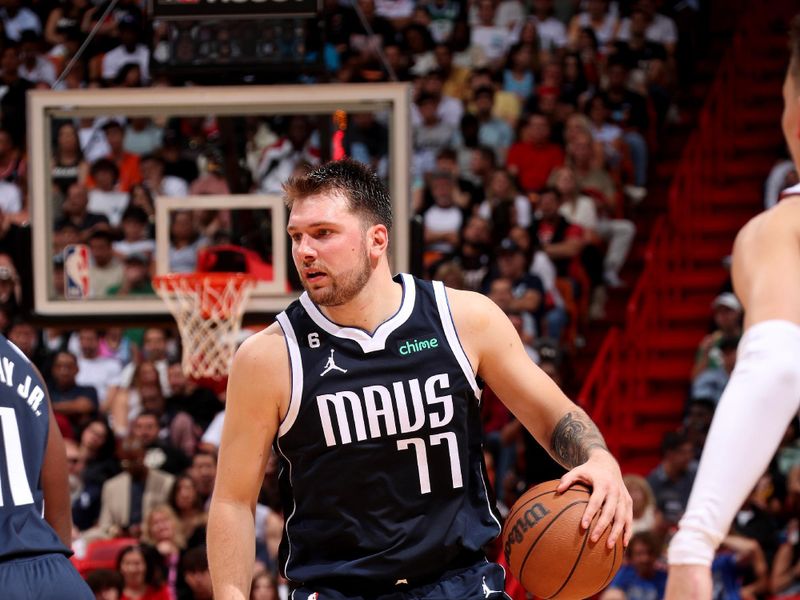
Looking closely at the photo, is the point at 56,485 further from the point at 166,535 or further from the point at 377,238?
the point at 166,535

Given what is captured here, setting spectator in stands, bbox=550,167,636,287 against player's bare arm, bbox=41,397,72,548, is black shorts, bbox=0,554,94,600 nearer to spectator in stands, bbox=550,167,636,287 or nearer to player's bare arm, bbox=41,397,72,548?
player's bare arm, bbox=41,397,72,548

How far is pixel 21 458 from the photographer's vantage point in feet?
14.1

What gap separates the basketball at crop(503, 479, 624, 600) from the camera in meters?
4.04

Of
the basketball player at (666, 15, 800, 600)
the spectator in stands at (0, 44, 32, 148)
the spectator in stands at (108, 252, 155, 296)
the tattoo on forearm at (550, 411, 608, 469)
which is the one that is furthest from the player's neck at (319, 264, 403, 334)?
the spectator in stands at (0, 44, 32, 148)

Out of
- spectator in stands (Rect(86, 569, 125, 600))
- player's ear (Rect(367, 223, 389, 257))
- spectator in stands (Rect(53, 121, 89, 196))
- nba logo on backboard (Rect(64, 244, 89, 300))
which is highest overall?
player's ear (Rect(367, 223, 389, 257))

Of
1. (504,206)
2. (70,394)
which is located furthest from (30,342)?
(504,206)

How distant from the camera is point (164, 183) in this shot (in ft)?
41.7

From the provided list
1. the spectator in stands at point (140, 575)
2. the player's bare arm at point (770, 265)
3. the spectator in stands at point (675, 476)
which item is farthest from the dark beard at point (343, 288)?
the spectator in stands at point (675, 476)

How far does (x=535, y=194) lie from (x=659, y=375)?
1971 mm

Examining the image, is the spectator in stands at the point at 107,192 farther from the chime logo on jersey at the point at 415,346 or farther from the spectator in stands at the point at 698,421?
the chime logo on jersey at the point at 415,346

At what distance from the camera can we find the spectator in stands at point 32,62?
14648 millimetres

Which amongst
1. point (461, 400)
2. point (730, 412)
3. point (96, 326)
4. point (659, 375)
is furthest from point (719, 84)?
point (730, 412)

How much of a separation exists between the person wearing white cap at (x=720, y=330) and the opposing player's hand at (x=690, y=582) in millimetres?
8700

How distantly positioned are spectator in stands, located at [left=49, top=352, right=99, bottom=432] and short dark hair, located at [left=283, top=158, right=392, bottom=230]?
7345 mm
